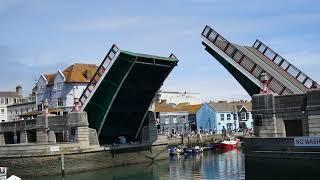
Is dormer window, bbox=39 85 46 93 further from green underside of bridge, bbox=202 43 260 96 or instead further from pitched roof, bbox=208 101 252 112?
green underside of bridge, bbox=202 43 260 96

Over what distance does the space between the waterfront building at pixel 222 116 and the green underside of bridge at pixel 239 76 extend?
48805mm

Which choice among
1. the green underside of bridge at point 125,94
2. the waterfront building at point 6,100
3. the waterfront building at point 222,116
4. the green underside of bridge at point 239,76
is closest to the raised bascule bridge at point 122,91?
the green underside of bridge at point 125,94

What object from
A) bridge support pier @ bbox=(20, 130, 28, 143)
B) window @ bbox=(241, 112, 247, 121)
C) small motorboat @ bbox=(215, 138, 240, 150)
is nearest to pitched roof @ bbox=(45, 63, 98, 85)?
bridge support pier @ bbox=(20, 130, 28, 143)

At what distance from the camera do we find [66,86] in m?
71.5

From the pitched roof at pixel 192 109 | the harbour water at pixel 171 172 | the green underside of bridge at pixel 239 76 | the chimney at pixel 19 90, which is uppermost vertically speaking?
the chimney at pixel 19 90

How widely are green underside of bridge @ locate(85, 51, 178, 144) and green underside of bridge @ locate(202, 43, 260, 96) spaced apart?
240 inches

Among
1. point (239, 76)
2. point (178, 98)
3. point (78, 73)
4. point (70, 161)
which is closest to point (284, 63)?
point (239, 76)

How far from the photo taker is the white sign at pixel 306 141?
2693 centimetres

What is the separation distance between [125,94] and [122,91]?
34.8 inches

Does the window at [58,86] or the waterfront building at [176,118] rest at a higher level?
the window at [58,86]

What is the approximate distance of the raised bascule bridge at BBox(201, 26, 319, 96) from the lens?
34.8m

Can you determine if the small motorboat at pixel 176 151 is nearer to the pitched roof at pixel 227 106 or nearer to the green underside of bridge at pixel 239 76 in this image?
the green underside of bridge at pixel 239 76

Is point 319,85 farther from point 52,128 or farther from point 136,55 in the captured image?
point 52,128

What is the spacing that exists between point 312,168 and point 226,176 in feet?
37.9
